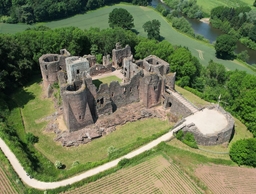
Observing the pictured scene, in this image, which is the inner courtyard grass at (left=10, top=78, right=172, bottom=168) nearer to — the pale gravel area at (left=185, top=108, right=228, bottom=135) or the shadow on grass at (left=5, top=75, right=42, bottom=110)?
the shadow on grass at (left=5, top=75, right=42, bottom=110)

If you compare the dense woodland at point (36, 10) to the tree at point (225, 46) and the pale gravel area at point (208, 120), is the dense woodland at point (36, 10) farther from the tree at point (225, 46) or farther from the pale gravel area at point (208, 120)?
the pale gravel area at point (208, 120)

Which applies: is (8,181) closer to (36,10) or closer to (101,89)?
(101,89)

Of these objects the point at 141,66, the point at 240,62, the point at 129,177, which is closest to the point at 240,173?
the point at 129,177

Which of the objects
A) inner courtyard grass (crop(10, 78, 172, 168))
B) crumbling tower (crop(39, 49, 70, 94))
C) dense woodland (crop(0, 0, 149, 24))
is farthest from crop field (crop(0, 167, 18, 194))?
dense woodland (crop(0, 0, 149, 24))

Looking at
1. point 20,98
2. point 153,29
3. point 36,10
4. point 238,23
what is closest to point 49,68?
point 20,98

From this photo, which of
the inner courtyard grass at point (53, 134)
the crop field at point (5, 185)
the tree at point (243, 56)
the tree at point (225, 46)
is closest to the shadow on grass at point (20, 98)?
the inner courtyard grass at point (53, 134)

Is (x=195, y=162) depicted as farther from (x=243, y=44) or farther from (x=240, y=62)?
(x=243, y=44)
